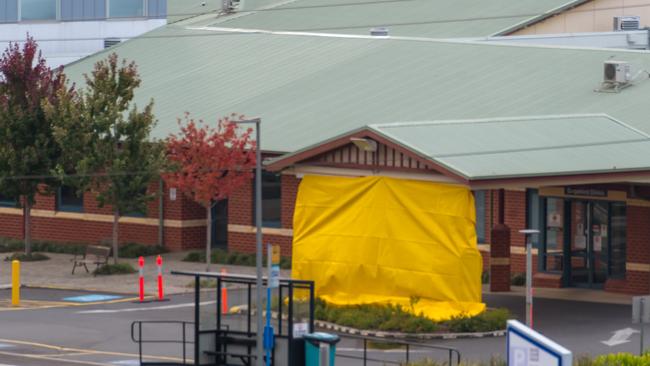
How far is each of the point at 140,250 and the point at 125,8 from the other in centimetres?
3250

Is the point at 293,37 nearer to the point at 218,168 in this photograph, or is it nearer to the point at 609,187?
the point at 218,168

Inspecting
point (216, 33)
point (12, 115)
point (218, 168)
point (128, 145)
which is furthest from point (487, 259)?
point (216, 33)

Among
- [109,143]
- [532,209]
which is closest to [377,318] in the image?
[532,209]

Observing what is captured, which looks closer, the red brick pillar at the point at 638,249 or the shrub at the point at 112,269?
the red brick pillar at the point at 638,249

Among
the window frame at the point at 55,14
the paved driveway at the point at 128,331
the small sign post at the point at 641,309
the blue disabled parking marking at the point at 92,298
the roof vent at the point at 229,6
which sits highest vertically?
the window frame at the point at 55,14

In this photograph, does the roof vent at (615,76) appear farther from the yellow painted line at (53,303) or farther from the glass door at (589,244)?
the yellow painted line at (53,303)

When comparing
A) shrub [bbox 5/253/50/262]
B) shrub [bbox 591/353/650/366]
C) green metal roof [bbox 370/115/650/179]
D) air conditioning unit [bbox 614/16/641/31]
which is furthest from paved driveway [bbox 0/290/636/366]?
air conditioning unit [bbox 614/16/641/31]

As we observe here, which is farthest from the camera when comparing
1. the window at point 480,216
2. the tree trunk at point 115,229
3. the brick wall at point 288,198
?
the brick wall at point 288,198

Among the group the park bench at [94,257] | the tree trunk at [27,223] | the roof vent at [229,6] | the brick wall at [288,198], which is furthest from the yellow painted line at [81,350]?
the roof vent at [229,6]

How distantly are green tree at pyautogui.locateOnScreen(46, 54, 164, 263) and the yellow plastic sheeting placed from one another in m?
8.69

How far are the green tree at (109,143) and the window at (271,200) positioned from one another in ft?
13.7

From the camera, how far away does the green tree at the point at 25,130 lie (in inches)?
1676

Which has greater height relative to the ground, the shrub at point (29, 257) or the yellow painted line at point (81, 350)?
the shrub at point (29, 257)

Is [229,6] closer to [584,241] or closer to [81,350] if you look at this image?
[584,241]
